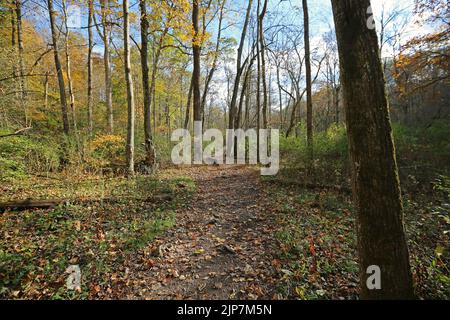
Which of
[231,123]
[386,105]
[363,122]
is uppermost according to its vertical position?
[231,123]

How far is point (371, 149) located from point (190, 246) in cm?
339

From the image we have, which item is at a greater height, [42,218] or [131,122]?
[131,122]

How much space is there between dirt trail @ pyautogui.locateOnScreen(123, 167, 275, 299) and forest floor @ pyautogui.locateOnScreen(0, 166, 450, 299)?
0.02 meters

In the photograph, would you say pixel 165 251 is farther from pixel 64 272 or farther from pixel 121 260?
pixel 64 272

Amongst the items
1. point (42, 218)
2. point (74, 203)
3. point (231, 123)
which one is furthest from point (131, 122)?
point (231, 123)

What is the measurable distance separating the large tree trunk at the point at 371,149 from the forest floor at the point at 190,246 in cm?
87

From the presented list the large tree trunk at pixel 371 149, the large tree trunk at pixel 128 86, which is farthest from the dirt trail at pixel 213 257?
the large tree trunk at pixel 128 86

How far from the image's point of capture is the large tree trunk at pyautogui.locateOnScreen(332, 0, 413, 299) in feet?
6.81

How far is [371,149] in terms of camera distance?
6.88 feet

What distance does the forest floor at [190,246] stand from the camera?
2.96 metres

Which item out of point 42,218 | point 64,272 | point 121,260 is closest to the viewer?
point 64,272

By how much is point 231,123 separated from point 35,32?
13.8m

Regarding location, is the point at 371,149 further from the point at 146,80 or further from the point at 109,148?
the point at 109,148

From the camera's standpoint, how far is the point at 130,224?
4.65 meters
